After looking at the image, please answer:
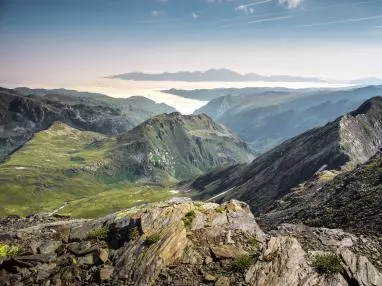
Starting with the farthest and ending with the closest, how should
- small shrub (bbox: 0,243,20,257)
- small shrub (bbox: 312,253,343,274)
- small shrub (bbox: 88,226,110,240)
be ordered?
1. small shrub (bbox: 0,243,20,257)
2. small shrub (bbox: 88,226,110,240)
3. small shrub (bbox: 312,253,343,274)

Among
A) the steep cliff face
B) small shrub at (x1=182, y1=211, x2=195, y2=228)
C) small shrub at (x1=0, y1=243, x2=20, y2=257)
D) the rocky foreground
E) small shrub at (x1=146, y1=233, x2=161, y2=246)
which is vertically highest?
small shrub at (x1=182, y1=211, x2=195, y2=228)

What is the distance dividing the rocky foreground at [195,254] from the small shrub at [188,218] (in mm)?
102

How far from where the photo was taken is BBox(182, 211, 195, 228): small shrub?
42275 millimetres

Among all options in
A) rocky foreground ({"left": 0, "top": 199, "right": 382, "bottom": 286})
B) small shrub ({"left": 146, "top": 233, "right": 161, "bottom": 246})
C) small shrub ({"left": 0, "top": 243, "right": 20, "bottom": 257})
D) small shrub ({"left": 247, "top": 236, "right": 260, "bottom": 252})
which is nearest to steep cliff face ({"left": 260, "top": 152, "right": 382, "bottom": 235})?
rocky foreground ({"left": 0, "top": 199, "right": 382, "bottom": 286})

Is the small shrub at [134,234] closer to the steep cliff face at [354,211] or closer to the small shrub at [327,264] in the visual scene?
the small shrub at [327,264]

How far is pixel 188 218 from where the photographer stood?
43156 mm

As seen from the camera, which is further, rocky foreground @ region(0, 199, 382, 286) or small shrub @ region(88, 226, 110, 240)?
small shrub @ region(88, 226, 110, 240)

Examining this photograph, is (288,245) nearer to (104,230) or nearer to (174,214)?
(174,214)

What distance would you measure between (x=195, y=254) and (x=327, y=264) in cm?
1117

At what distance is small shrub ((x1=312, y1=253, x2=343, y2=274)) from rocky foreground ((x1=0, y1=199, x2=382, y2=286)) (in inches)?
3.1

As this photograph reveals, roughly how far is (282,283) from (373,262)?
9391 mm

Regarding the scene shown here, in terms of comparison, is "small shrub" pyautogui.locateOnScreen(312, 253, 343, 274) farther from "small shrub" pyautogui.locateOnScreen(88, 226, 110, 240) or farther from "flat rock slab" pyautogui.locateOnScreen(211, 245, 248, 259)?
"small shrub" pyautogui.locateOnScreen(88, 226, 110, 240)

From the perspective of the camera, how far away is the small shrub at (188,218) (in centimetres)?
4228

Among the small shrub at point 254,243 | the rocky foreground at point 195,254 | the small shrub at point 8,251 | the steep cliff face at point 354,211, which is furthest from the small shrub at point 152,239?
the steep cliff face at point 354,211
